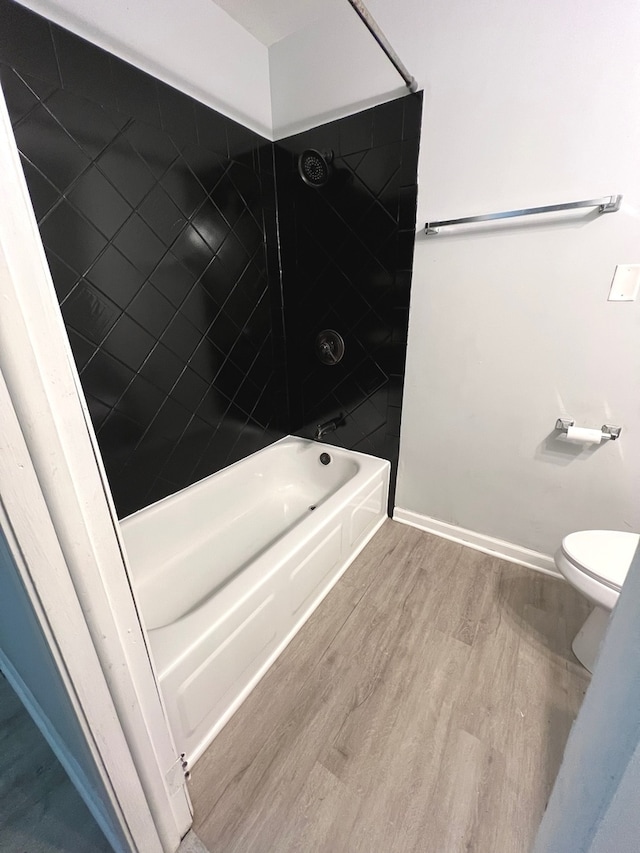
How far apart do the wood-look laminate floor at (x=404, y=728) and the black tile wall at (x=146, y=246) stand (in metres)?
1.07

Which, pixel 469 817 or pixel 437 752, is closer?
pixel 469 817

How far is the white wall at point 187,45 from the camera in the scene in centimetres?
113

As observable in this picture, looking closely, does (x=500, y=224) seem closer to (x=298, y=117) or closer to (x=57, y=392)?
(x=298, y=117)

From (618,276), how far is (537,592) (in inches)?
55.0

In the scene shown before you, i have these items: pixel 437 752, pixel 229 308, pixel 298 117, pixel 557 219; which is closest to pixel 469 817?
pixel 437 752

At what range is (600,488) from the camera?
4.74 ft

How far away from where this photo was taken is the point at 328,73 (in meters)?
1.55

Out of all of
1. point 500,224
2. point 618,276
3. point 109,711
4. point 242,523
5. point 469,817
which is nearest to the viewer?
point 109,711

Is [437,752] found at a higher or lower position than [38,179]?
lower

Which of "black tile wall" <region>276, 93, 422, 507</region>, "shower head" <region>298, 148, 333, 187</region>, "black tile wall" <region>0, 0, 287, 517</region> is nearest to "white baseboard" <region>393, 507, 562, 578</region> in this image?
"black tile wall" <region>276, 93, 422, 507</region>

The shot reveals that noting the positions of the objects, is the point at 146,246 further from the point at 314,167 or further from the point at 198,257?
the point at 314,167

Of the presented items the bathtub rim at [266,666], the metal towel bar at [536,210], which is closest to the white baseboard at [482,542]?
the bathtub rim at [266,666]

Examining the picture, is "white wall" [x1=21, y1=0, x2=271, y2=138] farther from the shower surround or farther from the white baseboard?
the white baseboard

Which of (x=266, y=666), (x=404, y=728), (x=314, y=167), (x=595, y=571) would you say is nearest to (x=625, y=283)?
(x=595, y=571)
